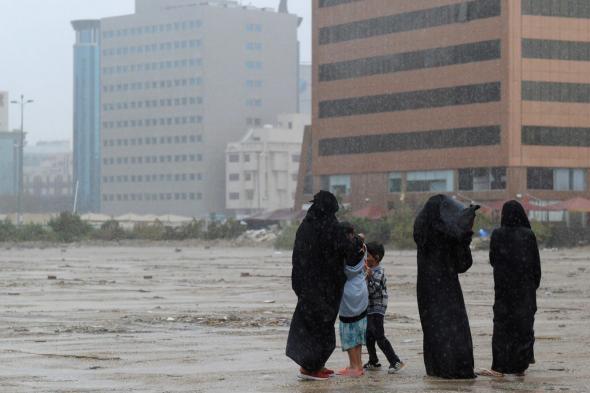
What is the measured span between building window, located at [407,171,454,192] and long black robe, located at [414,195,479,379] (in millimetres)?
88947

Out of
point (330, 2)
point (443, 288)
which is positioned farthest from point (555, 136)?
point (443, 288)

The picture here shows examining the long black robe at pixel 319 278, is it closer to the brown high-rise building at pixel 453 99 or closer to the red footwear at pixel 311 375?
the red footwear at pixel 311 375

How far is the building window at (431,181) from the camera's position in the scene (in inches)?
3994

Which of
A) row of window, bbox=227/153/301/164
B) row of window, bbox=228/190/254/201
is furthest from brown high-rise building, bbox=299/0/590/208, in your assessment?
row of window, bbox=228/190/254/201

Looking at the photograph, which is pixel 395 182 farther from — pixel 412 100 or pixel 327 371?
pixel 327 371

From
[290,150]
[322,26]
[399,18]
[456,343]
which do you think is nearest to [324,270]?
[456,343]

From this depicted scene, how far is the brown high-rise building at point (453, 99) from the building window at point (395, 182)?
0.12 m

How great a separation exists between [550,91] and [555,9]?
5.37 m

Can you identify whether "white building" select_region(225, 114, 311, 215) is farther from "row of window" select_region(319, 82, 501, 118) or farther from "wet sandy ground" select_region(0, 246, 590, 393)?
"wet sandy ground" select_region(0, 246, 590, 393)

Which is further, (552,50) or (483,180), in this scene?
(483,180)

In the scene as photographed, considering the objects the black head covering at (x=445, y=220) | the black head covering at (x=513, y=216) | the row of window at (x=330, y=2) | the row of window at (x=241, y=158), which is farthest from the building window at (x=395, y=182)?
the black head covering at (x=445, y=220)

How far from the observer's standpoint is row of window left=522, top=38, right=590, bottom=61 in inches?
3777

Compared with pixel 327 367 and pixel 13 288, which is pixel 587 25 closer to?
pixel 13 288

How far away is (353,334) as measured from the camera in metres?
12.5
